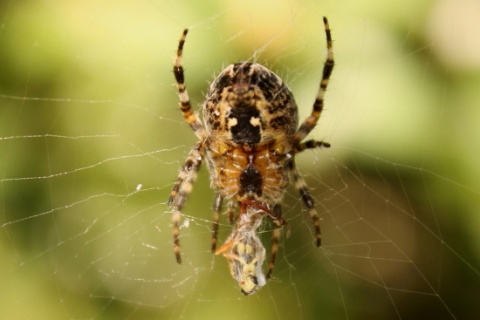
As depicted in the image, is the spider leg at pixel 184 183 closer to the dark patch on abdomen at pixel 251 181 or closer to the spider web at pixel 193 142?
the spider web at pixel 193 142

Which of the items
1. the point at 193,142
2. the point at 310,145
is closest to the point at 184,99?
the point at 193,142

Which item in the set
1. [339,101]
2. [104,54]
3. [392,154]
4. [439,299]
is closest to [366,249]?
[439,299]

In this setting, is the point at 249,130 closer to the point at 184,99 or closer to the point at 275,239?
the point at 184,99

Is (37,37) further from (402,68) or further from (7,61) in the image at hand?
(402,68)

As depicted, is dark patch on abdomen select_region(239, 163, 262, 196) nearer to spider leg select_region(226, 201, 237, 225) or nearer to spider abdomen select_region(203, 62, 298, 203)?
spider abdomen select_region(203, 62, 298, 203)

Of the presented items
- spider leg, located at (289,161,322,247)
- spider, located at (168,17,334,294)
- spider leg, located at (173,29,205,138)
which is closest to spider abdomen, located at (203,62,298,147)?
spider, located at (168,17,334,294)

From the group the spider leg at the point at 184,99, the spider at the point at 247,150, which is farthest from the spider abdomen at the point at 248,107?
the spider leg at the point at 184,99
